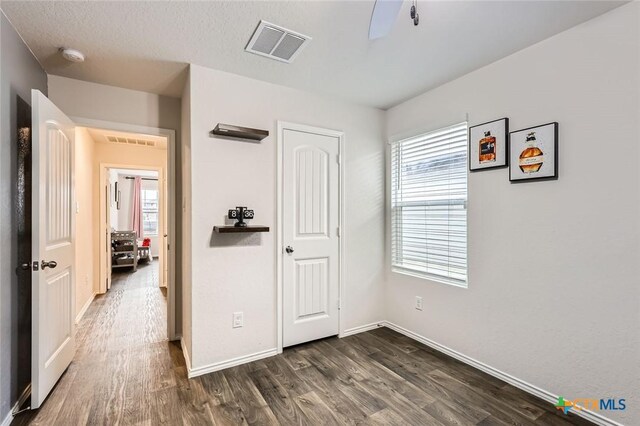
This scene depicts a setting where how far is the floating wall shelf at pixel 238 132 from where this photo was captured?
2.39 metres

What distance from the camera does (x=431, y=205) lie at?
9.69 ft

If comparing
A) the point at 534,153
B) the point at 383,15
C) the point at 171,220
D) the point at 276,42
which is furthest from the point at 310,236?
the point at 383,15

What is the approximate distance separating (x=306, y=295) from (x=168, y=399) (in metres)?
1.35

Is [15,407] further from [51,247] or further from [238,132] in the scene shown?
[238,132]

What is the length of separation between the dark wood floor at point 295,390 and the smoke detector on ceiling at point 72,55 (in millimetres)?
2411

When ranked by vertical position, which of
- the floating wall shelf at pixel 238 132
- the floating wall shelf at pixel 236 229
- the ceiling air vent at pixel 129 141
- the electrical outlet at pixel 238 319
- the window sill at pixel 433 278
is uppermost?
the ceiling air vent at pixel 129 141

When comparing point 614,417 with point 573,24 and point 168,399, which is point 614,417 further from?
point 168,399

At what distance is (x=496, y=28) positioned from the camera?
1.97 metres

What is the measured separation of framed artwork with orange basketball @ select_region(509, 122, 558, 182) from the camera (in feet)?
6.71

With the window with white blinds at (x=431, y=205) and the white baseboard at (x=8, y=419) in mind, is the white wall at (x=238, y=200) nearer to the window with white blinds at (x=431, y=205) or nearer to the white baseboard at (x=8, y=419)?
the window with white blinds at (x=431, y=205)

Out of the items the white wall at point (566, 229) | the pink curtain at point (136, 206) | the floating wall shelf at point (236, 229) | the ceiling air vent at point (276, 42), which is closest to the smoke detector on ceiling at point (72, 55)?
the ceiling air vent at point (276, 42)

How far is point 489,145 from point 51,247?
10.9 ft

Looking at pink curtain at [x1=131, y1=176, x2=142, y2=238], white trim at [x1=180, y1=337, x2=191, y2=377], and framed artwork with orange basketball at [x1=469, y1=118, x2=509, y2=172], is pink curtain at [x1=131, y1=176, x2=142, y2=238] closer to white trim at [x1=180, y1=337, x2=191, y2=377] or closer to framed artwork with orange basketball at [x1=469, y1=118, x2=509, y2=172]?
white trim at [x1=180, y1=337, x2=191, y2=377]

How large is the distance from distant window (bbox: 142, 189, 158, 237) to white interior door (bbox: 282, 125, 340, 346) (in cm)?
777
